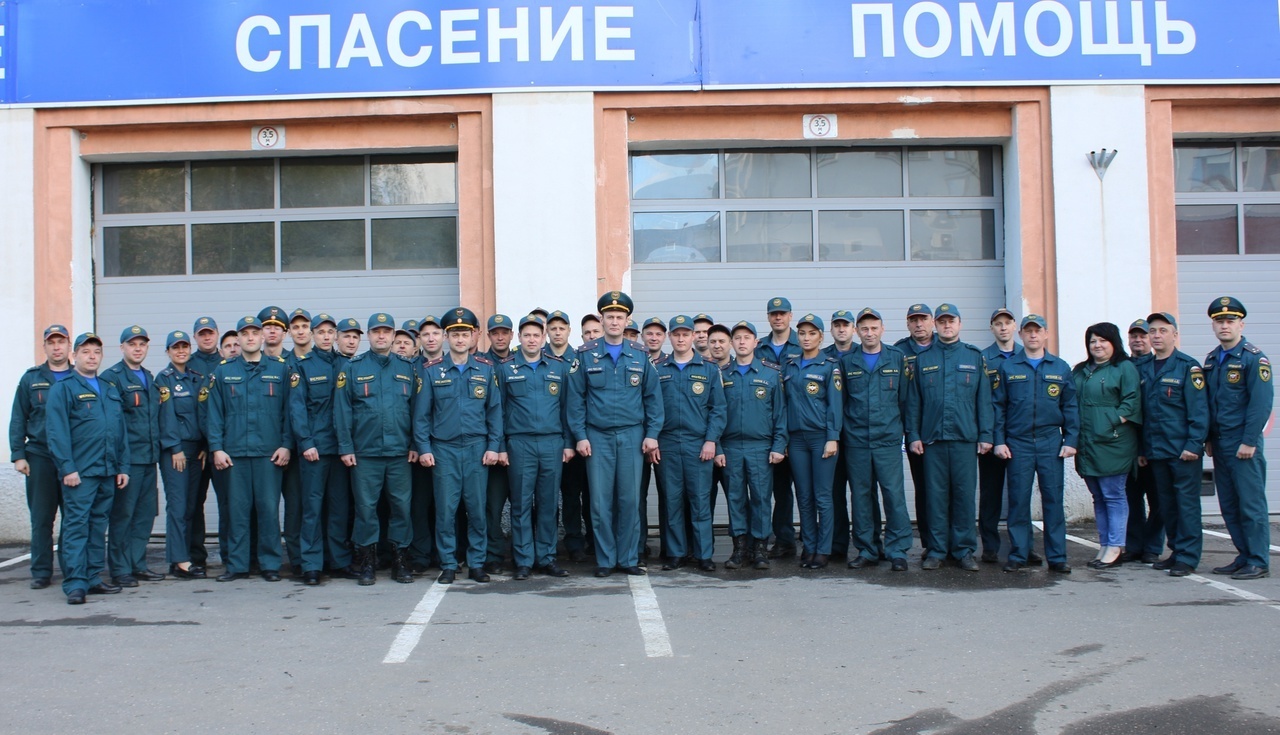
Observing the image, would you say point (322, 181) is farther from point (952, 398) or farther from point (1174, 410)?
point (1174, 410)

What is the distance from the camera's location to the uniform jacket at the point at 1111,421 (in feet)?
24.3

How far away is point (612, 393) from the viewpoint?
24.2 ft

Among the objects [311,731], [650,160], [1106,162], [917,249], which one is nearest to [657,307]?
[650,160]

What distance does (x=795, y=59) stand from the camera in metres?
9.89

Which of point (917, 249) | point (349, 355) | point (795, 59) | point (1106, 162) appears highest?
point (795, 59)

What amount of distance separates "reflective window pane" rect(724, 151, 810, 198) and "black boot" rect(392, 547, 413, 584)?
516 centimetres

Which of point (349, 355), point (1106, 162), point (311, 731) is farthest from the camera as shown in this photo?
point (1106, 162)

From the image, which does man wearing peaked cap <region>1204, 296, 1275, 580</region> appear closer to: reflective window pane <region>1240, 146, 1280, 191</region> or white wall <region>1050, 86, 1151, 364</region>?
white wall <region>1050, 86, 1151, 364</region>

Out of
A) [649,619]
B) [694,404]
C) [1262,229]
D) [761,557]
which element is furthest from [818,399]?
[1262,229]

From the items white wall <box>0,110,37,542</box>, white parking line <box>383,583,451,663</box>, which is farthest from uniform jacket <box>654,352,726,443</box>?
white wall <box>0,110,37,542</box>

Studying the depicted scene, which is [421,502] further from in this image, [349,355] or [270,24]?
[270,24]

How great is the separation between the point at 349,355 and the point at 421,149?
141 inches

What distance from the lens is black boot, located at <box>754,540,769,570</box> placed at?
7.57 metres

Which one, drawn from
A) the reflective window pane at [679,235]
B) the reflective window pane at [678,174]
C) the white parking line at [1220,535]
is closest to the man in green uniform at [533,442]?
the reflective window pane at [679,235]
